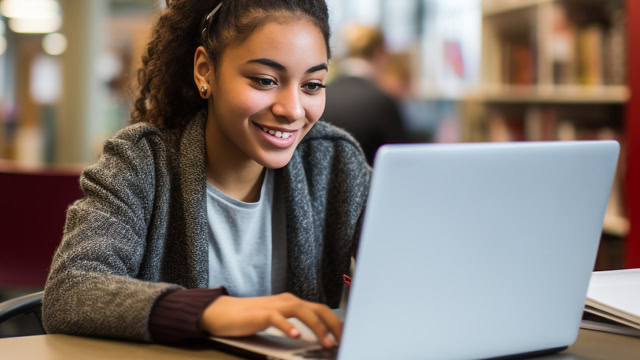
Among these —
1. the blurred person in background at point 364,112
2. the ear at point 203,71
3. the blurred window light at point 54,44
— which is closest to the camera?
the ear at point 203,71

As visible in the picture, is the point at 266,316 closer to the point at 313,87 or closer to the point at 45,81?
the point at 313,87

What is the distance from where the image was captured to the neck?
138 cm

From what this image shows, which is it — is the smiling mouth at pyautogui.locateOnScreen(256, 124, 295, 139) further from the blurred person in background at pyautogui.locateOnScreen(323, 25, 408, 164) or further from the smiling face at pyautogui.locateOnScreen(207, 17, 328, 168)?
the blurred person in background at pyautogui.locateOnScreen(323, 25, 408, 164)

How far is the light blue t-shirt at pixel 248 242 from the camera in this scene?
139 cm

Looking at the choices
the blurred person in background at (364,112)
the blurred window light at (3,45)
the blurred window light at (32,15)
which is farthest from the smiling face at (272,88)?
the blurred window light at (3,45)

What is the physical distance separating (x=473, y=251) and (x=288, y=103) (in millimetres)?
481

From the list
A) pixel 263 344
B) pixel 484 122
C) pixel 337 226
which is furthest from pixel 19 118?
pixel 263 344

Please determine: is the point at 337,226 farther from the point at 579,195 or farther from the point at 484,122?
the point at 484,122

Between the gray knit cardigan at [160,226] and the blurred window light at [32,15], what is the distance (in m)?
5.20

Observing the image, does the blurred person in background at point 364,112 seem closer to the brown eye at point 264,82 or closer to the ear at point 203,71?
the ear at point 203,71

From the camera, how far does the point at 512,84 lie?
365 centimetres

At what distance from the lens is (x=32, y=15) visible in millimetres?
6266

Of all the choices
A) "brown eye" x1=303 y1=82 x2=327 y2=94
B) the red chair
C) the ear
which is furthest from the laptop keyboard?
the red chair

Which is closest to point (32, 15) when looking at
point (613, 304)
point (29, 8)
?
point (29, 8)
